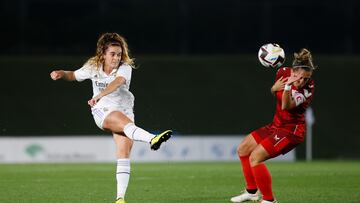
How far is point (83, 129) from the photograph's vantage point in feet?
78.4

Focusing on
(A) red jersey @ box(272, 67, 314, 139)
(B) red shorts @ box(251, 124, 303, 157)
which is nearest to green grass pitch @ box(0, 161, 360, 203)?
(B) red shorts @ box(251, 124, 303, 157)

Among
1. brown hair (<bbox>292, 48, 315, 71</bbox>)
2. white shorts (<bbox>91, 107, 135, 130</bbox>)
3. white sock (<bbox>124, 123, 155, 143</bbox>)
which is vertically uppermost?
brown hair (<bbox>292, 48, 315, 71</bbox>)

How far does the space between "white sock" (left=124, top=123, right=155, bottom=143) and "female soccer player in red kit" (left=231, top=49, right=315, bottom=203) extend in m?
1.38

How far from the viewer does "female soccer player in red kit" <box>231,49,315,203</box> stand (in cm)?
857

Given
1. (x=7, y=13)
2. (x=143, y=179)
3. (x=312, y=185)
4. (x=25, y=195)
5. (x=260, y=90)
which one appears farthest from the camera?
(x=260, y=90)

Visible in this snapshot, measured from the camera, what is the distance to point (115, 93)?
8852 mm

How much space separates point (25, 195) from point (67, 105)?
13562 millimetres

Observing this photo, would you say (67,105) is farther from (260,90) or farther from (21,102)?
(260,90)

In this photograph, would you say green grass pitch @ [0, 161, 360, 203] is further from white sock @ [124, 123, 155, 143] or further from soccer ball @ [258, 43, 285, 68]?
soccer ball @ [258, 43, 285, 68]

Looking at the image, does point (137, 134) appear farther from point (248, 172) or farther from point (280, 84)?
point (248, 172)

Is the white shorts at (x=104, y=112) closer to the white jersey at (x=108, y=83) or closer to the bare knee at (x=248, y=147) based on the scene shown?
the white jersey at (x=108, y=83)

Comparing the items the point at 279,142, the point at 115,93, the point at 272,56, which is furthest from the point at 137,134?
the point at 272,56

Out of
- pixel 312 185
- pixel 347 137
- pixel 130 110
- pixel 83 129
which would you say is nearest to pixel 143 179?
pixel 312 185

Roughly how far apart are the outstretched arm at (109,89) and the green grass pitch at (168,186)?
165cm
